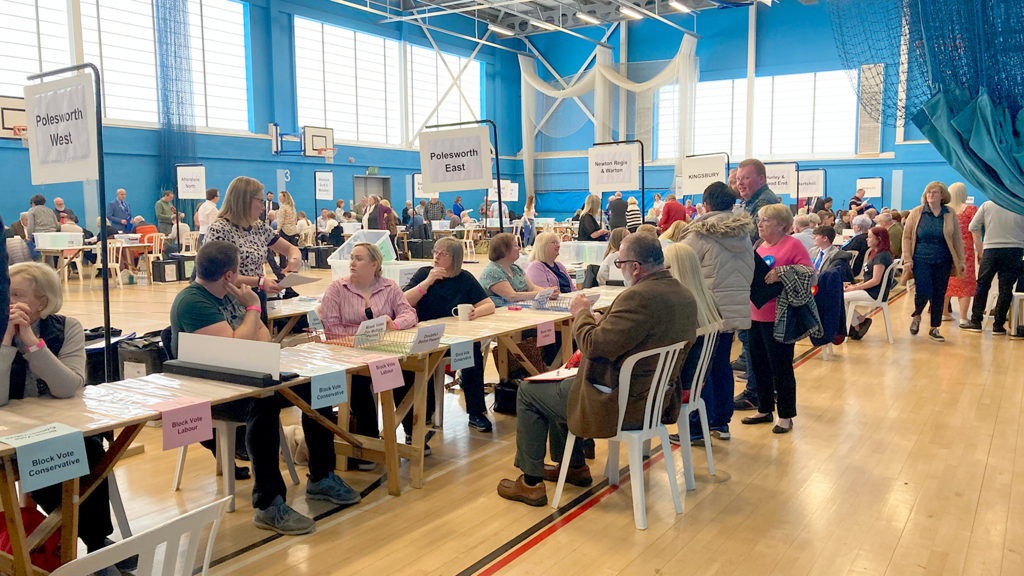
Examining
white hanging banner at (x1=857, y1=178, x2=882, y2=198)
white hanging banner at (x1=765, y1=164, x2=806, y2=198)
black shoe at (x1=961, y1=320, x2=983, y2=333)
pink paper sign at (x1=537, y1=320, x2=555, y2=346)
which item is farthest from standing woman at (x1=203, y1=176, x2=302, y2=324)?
white hanging banner at (x1=857, y1=178, x2=882, y2=198)

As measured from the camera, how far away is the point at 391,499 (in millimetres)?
3143

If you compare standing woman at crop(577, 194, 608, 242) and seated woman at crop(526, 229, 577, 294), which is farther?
standing woman at crop(577, 194, 608, 242)

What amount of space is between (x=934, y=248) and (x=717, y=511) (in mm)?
4662

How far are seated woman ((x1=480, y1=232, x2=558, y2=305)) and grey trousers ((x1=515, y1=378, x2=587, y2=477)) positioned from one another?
149 cm

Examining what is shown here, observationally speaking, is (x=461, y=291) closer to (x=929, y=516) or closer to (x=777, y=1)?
(x=929, y=516)

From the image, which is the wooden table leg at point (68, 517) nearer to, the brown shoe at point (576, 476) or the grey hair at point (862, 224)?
the brown shoe at point (576, 476)

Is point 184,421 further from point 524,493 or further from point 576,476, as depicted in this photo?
point 576,476

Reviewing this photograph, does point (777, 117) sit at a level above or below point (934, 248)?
above

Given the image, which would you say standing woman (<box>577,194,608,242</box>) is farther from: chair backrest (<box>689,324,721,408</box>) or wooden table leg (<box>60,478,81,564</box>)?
wooden table leg (<box>60,478,81,564</box>)

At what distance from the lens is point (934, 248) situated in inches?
256

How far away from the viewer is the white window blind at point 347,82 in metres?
16.8

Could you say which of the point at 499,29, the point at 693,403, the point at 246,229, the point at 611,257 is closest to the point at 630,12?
the point at 499,29

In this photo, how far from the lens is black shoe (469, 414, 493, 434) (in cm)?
413

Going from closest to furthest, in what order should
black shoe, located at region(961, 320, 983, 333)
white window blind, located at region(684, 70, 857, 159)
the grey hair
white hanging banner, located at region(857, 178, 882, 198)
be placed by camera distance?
black shoe, located at region(961, 320, 983, 333) → the grey hair → white hanging banner, located at region(857, 178, 882, 198) → white window blind, located at region(684, 70, 857, 159)
